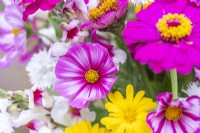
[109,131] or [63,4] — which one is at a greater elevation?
[63,4]

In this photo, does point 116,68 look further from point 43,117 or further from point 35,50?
point 35,50

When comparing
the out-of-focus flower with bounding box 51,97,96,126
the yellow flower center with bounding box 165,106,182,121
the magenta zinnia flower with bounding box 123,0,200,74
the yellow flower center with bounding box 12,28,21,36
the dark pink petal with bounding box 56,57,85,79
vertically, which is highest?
the magenta zinnia flower with bounding box 123,0,200,74

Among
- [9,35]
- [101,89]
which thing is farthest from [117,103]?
[9,35]

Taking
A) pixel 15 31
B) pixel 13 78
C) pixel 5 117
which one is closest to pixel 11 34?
pixel 15 31

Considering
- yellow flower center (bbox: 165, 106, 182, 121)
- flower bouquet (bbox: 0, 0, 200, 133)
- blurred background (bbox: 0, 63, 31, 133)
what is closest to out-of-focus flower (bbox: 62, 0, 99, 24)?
flower bouquet (bbox: 0, 0, 200, 133)

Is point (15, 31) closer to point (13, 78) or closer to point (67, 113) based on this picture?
point (67, 113)

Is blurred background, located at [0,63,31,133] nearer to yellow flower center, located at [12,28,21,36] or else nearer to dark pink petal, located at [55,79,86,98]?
yellow flower center, located at [12,28,21,36]

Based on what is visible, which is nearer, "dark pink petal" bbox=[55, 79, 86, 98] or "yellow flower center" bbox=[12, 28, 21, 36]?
"dark pink petal" bbox=[55, 79, 86, 98]
